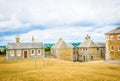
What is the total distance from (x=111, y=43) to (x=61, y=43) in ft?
63.9

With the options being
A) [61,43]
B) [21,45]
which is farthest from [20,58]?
[61,43]

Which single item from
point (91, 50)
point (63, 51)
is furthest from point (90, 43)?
point (63, 51)

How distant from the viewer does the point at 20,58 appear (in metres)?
57.5

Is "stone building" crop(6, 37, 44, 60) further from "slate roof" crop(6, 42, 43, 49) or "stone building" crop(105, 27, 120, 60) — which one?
"stone building" crop(105, 27, 120, 60)

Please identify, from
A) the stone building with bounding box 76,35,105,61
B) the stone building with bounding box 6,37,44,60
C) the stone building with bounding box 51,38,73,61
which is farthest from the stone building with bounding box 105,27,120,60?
the stone building with bounding box 6,37,44,60

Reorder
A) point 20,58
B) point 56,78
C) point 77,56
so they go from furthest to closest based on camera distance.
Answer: point 77,56 → point 20,58 → point 56,78

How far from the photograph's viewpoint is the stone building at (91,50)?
222ft

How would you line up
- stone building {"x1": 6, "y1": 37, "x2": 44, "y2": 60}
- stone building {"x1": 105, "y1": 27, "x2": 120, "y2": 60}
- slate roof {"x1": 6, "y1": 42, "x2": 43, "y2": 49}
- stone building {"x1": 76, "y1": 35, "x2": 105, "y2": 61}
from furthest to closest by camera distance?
stone building {"x1": 76, "y1": 35, "x2": 105, "y2": 61} → slate roof {"x1": 6, "y1": 42, "x2": 43, "y2": 49} → stone building {"x1": 6, "y1": 37, "x2": 44, "y2": 60} → stone building {"x1": 105, "y1": 27, "x2": 120, "y2": 60}

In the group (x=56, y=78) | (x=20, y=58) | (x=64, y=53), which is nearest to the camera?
(x=56, y=78)

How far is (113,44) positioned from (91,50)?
538 inches

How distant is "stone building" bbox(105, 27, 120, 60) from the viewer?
53719mm

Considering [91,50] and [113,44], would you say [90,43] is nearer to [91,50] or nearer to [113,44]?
[91,50]

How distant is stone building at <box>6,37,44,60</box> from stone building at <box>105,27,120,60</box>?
21.1 m

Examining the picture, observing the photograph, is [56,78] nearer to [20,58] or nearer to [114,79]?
[114,79]
